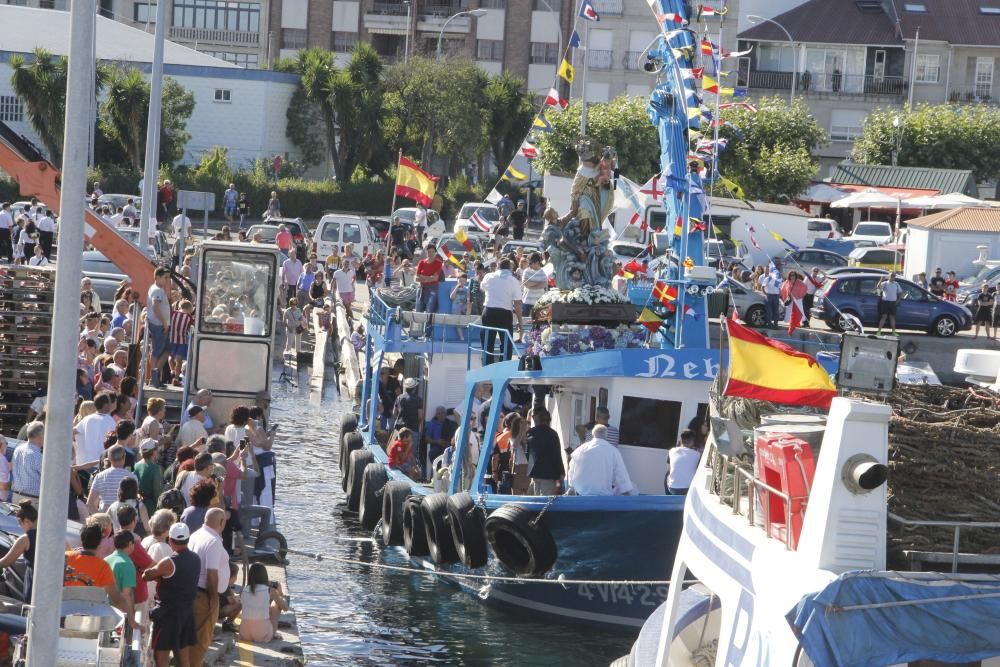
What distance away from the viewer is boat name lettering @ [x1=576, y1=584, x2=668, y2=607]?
17297mm

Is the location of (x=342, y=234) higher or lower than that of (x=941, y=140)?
lower

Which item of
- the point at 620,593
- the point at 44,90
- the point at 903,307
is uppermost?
the point at 44,90

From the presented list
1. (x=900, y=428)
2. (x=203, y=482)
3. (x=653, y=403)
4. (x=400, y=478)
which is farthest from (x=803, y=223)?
(x=900, y=428)

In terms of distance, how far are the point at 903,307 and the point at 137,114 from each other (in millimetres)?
34689

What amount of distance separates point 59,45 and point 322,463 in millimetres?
43785

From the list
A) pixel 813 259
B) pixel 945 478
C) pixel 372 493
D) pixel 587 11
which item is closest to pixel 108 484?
pixel 945 478

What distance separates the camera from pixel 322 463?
1104 inches

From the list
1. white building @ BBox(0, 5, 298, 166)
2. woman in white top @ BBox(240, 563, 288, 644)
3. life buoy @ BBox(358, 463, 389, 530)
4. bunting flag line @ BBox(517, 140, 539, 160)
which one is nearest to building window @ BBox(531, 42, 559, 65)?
white building @ BBox(0, 5, 298, 166)

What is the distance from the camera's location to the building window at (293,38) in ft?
272

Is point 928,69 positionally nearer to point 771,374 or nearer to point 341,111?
point 341,111

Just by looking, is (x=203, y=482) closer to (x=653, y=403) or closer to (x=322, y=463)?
(x=653, y=403)

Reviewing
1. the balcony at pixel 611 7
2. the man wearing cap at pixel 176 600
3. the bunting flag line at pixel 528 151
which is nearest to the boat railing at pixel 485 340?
the bunting flag line at pixel 528 151

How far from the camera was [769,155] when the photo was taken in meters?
58.7

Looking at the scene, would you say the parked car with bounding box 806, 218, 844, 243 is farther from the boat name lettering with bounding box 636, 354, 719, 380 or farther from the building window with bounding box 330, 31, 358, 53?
the boat name lettering with bounding box 636, 354, 719, 380
